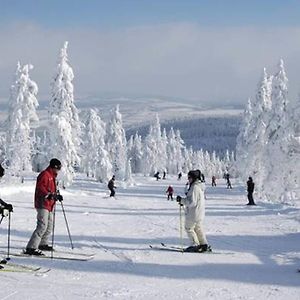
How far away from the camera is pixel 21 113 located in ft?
173

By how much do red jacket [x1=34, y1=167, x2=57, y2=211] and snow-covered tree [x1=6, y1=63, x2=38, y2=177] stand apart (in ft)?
138

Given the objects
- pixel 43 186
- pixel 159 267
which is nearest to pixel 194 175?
pixel 159 267

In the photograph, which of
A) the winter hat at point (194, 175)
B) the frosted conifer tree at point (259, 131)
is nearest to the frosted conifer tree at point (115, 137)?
the frosted conifer tree at point (259, 131)

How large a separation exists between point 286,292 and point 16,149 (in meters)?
46.3

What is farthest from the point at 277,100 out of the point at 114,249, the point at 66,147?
the point at 114,249

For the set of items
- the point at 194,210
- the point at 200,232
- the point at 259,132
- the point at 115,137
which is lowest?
the point at 200,232

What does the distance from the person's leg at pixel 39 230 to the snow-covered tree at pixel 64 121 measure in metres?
32.0

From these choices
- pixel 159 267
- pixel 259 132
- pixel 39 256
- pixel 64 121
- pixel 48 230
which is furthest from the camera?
pixel 259 132

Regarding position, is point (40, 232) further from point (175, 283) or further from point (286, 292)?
point (286, 292)

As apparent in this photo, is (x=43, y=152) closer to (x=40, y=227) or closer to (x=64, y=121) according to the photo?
(x=64, y=121)

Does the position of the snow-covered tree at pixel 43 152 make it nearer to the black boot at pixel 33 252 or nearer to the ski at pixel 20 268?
the black boot at pixel 33 252

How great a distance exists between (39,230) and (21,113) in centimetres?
4381

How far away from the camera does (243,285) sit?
8.59 meters

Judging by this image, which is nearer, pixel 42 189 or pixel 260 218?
Answer: pixel 42 189
